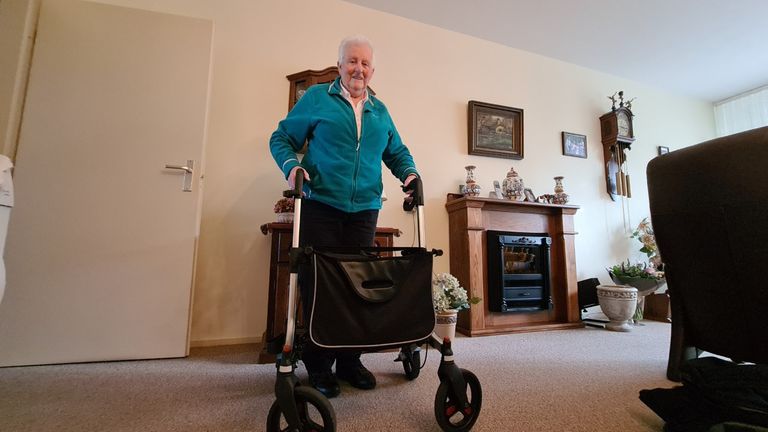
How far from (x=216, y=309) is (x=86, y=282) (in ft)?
2.03

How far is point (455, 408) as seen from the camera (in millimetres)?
903

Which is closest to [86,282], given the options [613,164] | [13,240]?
[13,240]

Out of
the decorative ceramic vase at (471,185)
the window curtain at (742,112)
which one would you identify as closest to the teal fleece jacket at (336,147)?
the decorative ceramic vase at (471,185)

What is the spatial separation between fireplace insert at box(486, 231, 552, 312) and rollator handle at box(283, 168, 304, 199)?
1.76 metres

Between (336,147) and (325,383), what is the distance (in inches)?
33.0

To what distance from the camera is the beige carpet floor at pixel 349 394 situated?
973 millimetres

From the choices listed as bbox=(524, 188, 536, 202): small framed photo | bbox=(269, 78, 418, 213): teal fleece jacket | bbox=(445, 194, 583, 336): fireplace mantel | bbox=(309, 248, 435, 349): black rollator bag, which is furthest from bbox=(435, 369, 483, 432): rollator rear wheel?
bbox=(524, 188, 536, 202): small framed photo

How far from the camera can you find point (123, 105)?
170 centimetres

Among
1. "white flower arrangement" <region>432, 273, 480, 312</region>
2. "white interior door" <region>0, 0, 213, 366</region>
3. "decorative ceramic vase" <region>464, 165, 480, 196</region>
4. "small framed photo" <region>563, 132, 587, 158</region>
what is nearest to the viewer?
"white interior door" <region>0, 0, 213, 366</region>

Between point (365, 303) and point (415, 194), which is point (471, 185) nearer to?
point (415, 194)

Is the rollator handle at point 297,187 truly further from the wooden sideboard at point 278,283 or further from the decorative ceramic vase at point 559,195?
the decorative ceramic vase at point 559,195

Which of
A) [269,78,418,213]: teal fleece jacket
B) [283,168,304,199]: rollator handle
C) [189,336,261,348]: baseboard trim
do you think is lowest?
[189,336,261,348]: baseboard trim

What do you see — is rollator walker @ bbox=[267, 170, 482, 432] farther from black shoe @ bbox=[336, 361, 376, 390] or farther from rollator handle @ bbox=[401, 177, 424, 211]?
black shoe @ bbox=[336, 361, 376, 390]

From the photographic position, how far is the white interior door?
4.99 ft
